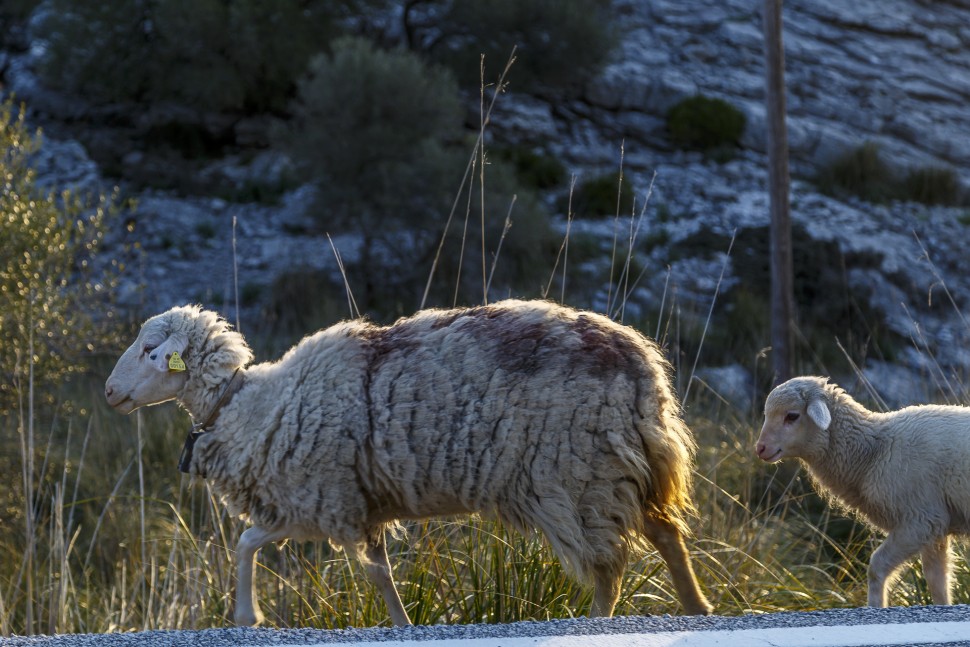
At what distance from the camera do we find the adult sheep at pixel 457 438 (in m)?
4.09

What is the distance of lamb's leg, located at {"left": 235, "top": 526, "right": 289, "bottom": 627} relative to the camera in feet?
13.7

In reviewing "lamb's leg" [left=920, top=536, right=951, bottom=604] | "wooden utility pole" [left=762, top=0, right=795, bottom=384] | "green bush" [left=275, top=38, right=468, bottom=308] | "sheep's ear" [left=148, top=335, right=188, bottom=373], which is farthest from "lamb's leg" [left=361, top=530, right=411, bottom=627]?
"green bush" [left=275, top=38, right=468, bottom=308]

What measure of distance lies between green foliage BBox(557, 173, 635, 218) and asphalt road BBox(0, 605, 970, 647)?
13108 mm

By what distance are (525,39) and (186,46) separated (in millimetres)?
5092

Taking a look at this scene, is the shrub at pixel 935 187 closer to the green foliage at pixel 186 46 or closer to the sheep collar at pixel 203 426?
the green foliage at pixel 186 46

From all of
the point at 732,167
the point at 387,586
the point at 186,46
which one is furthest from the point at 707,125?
the point at 387,586

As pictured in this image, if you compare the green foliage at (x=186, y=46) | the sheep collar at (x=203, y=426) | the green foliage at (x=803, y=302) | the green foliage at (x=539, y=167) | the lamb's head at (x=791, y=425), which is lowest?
the green foliage at (x=803, y=302)

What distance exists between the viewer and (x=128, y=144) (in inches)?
739

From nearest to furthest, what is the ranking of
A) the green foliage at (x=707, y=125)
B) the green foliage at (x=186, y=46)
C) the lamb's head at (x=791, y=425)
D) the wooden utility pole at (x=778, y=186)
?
the lamb's head at (x=791, y=425)
the wooden utility pole at (x=778, y=186)
the green foliage at (x=186, y=46)
the green foliage at (x=707, y=125)

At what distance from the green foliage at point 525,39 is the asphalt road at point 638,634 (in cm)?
1458

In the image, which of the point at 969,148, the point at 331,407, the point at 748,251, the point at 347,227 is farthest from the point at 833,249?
the point at 331,407

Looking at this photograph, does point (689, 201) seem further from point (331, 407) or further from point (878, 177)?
point (331, 407)

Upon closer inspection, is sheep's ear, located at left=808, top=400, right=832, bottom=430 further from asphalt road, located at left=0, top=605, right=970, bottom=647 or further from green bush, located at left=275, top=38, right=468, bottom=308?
green bush, located at left=275, top=38, right=468, bottom=308

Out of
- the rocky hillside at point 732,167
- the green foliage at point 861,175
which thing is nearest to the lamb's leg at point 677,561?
the rocky hillside at point 732,167
